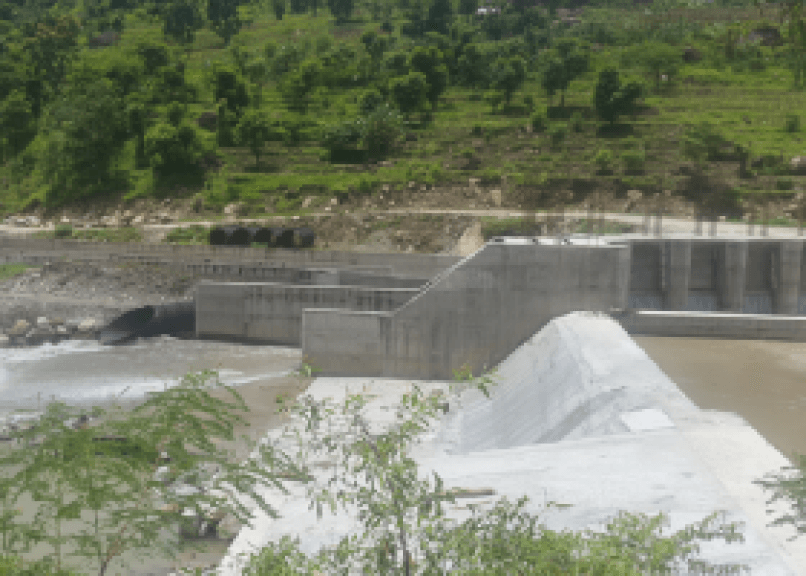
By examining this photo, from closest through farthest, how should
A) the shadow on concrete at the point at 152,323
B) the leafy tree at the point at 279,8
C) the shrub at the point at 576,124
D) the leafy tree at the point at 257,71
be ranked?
the shadow on concrete at the point at 152,323 < the shrub at the point at 576,124 < the leafy tree at the point at 257,71 < the leafy tree at the point at 279,8

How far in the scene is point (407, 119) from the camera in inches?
2355

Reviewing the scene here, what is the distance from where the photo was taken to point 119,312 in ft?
115

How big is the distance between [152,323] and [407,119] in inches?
1236

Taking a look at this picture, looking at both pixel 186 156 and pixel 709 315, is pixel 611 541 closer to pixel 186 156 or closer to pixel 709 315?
pixel 709 315

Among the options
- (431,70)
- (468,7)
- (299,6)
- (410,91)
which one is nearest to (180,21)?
(299,6)

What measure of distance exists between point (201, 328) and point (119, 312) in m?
5.15

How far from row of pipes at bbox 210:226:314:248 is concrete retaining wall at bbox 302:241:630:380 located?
55.1ft

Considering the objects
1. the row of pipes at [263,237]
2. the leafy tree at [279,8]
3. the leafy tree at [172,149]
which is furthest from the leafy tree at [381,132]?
the leafy tree at [279,8]

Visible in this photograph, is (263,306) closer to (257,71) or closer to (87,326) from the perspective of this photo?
(87,326)

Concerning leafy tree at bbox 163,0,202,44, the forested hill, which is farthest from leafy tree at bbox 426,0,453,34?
leafy tree at bbox 163,0,202,44

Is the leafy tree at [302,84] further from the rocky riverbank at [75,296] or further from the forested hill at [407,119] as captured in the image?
the rocky riverbank at [75,296]

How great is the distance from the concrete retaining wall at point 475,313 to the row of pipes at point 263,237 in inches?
661

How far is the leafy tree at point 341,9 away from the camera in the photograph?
99312 mm

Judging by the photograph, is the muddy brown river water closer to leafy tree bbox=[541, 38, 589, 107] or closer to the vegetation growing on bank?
the vegetation growing on bank
